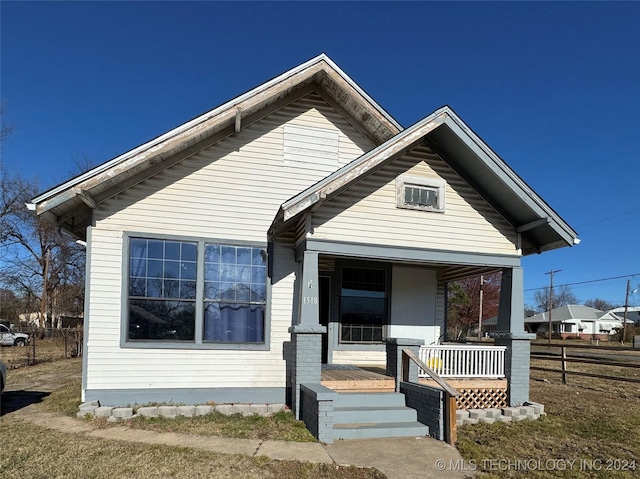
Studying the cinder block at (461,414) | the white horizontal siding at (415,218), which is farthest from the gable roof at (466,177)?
the cinder block at (461,414)

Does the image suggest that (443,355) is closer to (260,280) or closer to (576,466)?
(576,466)

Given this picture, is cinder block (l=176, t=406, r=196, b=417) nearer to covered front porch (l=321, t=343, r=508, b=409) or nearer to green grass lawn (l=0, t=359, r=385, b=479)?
green grass lawn (l=0, t=359, r=385, b=479)

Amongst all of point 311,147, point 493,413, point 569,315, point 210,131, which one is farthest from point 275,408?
point 569,315

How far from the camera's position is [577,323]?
64750 millimetres

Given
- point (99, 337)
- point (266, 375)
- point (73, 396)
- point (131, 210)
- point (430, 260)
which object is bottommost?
point (73, 396)

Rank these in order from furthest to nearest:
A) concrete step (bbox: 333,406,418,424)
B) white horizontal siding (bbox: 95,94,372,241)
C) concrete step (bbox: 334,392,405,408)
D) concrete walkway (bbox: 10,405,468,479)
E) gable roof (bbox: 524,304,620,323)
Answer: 1. gable roof (bbox: 524,304,620,323)
2. white horizontal siding (bbox: 95,94,372,241)
3. concrete step (bbox: 334,392,405,408)
4. concrete step (bbox: 333,406,418,424)
5. concrete walkway (bbox: 10,405,468,479)

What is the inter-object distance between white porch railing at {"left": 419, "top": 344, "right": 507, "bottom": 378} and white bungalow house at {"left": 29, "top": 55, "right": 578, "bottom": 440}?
10.6 inches

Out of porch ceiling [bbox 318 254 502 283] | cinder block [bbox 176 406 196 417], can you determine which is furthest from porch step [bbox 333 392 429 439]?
porch ceiling [bbox 318 254 502 283]

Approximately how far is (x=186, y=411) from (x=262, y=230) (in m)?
3.53

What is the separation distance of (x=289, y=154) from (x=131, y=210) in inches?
128

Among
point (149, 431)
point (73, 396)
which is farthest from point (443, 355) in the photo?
point (73, 396)

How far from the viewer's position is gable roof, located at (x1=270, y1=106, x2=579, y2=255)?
7367 mm

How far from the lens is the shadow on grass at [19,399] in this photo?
27.0 feet

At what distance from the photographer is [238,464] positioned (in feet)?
17.3
